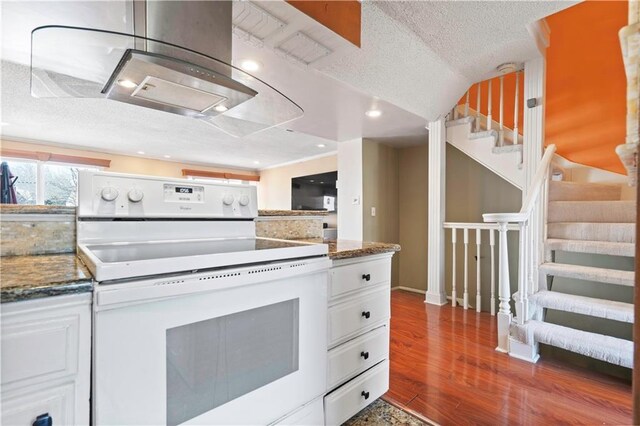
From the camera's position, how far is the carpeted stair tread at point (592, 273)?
1.84 m

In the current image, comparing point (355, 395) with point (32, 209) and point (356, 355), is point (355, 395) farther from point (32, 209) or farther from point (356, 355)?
point (32, 209)

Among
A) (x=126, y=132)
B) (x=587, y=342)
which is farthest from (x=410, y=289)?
(x=126, y=132)

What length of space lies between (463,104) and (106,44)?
3.39 metres

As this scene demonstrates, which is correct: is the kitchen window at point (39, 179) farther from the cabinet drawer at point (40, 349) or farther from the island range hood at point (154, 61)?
the cabinet drawer at point (40, 349)

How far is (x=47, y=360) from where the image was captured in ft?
2.07

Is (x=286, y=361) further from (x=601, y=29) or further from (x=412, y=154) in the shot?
(x=601, y=29)

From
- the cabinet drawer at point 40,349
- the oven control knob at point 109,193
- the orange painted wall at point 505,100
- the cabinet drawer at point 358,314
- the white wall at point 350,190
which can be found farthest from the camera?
the white wall at point 350,190

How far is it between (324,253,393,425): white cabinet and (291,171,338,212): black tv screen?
156 inches

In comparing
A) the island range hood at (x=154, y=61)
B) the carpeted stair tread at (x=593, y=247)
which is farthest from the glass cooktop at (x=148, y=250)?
the carpeted stair tread at (x=593, y=247)

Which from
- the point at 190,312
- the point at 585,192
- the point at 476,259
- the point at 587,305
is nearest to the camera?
the point at 190,312

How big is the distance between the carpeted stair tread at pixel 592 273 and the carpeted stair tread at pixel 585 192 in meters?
0.79

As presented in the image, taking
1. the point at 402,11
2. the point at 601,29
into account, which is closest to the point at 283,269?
the point at 402,11

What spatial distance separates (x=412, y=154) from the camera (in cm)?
397

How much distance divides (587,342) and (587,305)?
0.81 feet
